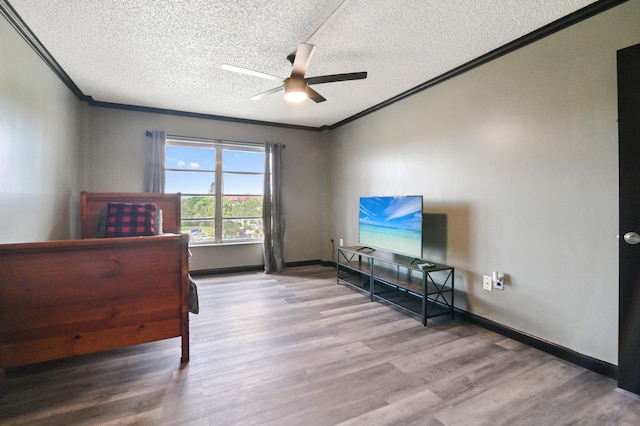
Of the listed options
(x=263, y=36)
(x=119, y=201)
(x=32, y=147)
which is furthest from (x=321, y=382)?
(x=119, y=201)

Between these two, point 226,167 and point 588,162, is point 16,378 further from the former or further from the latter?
point 588,162

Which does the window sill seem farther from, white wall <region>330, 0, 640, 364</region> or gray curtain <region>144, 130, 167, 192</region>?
white wall <region>330, 0, 640, 364</region>

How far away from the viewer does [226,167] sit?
486 centimetres

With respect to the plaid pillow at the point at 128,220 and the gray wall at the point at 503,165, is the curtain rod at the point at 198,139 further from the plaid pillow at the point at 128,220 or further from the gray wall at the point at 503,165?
the plaid pillow at the point at 128,220

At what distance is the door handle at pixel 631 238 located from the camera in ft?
5.66

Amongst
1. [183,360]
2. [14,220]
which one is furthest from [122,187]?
[183,360]

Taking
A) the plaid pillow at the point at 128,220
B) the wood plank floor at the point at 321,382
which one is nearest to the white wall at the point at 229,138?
the plaid pillow at the point at 128,220

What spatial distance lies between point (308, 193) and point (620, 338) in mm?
4294

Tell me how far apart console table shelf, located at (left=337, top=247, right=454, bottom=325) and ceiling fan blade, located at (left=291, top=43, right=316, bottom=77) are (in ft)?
6.93

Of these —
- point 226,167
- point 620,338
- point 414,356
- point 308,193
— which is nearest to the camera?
point 620,338

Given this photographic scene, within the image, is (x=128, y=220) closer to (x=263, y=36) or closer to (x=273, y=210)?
(x=273, y=210)

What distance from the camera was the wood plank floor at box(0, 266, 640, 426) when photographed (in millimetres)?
1585

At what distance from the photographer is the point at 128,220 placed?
3.32 meters

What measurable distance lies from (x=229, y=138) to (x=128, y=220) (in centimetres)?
210
